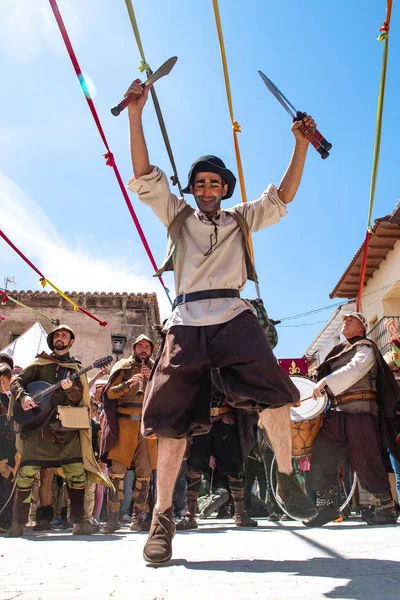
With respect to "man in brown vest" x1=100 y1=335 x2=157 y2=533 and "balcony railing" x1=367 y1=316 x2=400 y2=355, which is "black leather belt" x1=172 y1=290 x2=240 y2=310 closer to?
"man in brown vest" x1=100 y1=335 x2=157 y2=533

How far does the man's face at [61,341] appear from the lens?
5.50 meters

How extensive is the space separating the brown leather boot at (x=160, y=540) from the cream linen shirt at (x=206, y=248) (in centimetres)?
92

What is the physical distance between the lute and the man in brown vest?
0.64m

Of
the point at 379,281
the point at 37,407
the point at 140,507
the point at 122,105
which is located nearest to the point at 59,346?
the point at 37,407

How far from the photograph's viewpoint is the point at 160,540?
228cm

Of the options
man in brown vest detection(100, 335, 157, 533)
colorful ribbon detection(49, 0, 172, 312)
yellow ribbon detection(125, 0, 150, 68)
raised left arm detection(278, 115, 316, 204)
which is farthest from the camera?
man in brown vest detection(100, 335, 157, 533)

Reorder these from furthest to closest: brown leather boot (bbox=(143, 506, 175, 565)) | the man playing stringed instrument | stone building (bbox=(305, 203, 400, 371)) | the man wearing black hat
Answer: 1. stone building (bbox=(305, 203, 400, 371))
2. the man playing stringed instrument
3. the man wearing black hat
4. brown leather boot (bbox=(143, 506, 175, 565))

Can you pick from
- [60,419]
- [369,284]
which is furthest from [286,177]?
[369,284]

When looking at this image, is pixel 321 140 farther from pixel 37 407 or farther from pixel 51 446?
pixel 51 446

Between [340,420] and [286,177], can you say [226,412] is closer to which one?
[340,420]

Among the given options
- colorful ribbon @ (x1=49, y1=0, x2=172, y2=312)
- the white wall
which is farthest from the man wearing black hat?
the white wall

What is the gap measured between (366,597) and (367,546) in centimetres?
128

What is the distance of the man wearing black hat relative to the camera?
245cm

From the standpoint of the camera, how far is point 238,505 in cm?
532
